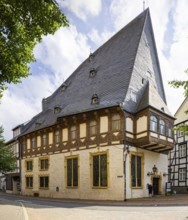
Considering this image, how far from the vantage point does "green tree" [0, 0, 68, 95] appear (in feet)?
26.7

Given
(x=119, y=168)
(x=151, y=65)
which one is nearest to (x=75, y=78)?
(x=151, y=65)

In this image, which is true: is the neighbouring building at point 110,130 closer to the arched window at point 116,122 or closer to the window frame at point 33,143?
the arched window at point 116,122

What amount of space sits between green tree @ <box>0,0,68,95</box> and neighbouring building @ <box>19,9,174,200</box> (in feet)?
54.1

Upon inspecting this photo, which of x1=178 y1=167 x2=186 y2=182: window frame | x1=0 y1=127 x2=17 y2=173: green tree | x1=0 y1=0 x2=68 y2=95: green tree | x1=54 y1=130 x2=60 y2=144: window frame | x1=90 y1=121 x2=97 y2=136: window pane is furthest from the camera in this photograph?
x1=0 y1=127 x2=17 y2=173: green tree

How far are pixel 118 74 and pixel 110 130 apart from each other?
20.9 feet

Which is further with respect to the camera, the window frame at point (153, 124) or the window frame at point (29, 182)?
the window frame at point (29, 182)

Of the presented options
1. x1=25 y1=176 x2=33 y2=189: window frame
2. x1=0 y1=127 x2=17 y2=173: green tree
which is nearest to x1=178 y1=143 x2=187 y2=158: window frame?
x1=25 y1=176 x2=33 y2=189: window frame

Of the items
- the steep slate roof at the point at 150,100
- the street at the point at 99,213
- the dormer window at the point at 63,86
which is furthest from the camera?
the dormer window at the point at 63,86

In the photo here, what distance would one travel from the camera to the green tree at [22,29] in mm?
8125

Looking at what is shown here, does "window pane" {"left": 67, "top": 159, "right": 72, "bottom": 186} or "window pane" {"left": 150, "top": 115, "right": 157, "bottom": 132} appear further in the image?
"window pane" {"left": 67, "top": 159, "right": 72, "bottom": 186}

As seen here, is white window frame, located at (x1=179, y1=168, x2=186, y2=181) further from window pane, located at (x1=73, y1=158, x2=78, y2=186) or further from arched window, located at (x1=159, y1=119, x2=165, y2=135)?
window pane, located at (x1=73, y1=158, x2=78, y2=186)

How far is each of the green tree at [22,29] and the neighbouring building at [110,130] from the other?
54.1 feet

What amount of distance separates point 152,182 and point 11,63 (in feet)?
74.2

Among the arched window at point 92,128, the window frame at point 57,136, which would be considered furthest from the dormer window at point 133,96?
the window frame at point 57,136
